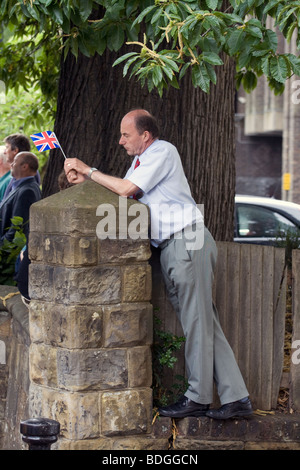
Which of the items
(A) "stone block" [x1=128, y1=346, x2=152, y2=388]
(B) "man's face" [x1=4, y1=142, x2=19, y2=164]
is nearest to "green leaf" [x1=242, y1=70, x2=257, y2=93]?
(B) "man's face" [x1=4, y1=142, x2=19, y2=164]

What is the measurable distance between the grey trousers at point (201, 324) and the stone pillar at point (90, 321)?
0.19 metres

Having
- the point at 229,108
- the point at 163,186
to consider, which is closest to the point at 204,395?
the point at 163,186

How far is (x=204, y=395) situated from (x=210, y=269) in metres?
0.80

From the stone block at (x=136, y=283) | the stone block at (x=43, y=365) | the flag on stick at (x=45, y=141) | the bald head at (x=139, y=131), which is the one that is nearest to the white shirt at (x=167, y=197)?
the bald head at (x=139, y=131)

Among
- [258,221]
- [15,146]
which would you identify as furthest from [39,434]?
[258,221]

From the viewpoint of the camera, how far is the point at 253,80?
8.58 meters

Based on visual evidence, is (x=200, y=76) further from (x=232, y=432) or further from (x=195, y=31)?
(x=232, y=432)

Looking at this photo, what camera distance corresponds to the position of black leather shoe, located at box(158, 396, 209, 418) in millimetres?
5492

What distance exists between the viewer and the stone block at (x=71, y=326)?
202 inches

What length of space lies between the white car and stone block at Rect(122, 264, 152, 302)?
19.0 feet

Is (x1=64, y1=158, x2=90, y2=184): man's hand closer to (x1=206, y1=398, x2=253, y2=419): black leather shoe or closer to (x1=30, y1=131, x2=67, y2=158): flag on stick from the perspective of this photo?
(x1=30, y1=131, x2=67, y2=158): flag on stick

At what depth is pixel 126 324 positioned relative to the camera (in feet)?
17.4

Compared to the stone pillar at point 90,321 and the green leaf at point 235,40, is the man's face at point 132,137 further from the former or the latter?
the green leaf at point 235,40
